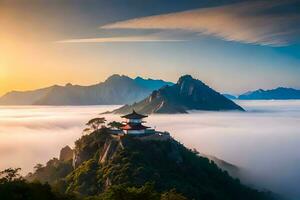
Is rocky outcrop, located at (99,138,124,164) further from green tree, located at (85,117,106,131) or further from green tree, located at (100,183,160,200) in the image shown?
green tree, located at (100,183,160,200)

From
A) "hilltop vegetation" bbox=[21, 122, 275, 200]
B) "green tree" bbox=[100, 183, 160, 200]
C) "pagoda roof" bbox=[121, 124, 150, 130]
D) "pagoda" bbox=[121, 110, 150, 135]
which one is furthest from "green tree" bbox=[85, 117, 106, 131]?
"green tree" bbox=[100, 183, 160, 200]

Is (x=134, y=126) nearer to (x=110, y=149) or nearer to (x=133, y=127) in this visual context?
(x=133, y=127)

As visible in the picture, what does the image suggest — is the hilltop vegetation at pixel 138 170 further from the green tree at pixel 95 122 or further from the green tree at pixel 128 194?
the green tree at pixel 128 194

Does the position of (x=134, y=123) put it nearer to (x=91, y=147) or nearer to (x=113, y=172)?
(x=91, y=147)

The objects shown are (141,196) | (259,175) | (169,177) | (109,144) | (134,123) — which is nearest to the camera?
(141,196)

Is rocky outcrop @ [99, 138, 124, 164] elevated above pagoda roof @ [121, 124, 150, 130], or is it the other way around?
pagoda roof @ [121, 124, 150, 130]

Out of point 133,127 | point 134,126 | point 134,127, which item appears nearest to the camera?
point 133,127

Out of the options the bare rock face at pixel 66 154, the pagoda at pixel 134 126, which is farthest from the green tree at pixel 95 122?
the pagoda at pixel 134 126

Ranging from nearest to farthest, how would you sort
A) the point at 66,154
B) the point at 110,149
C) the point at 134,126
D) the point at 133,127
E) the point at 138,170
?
the point at 138,170, the point at 110,149, the point at 133,127, the point at 134,126, the point at 66,154

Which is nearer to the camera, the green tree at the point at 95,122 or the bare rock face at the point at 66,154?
the bare rock face at the point at 66,154

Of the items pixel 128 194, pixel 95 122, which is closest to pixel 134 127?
pixel 95 122

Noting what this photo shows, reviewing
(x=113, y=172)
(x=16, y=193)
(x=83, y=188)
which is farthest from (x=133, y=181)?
(x=16, y=193)
